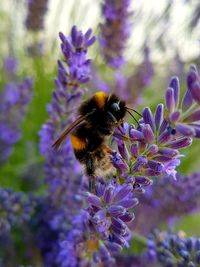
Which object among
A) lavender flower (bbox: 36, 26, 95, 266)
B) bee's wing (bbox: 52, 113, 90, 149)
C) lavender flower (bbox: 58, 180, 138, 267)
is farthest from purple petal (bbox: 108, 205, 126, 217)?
lavender flower (bbox: 36, 26, 95, 266)

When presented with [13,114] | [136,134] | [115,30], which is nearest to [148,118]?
[136,134]

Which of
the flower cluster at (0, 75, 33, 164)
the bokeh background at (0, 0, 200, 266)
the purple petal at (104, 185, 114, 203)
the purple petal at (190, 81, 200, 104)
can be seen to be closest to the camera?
the purple petal at (190, 81, 200, 104)

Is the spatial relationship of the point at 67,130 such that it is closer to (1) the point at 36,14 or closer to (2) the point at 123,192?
(2) the point at 123,192

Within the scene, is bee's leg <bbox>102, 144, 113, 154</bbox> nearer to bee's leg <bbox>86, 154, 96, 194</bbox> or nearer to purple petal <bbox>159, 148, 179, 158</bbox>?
bee's leg <bbox>86, 154, 96, 194</bbox>

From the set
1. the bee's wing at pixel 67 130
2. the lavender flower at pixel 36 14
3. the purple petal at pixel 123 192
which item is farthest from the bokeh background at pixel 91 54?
the purple petal at pixel 123 192

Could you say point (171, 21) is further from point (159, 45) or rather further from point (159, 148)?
point (159, 148)

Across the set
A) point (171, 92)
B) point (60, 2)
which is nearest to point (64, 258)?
point (171, 92)
